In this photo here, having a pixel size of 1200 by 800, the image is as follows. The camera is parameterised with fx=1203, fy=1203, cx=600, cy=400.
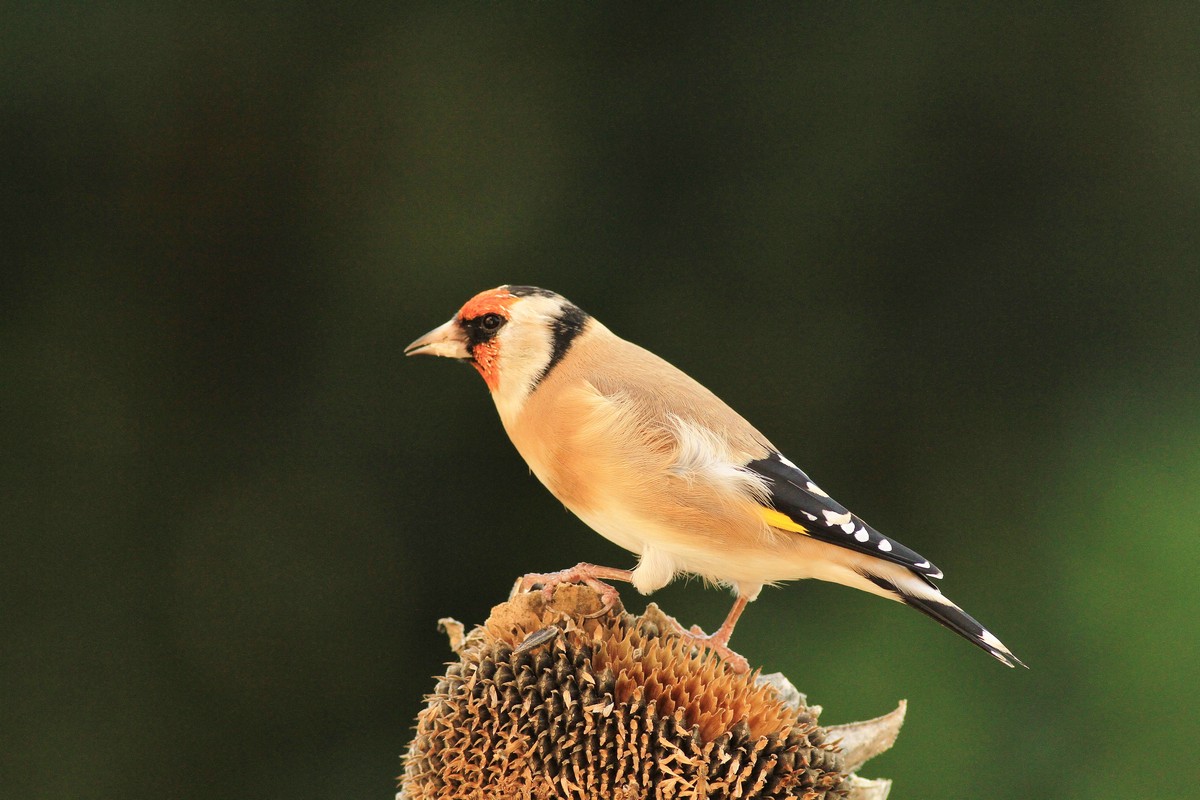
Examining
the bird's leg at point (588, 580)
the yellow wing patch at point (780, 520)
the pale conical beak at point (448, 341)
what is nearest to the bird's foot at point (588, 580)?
the bird's leg at point (588, 580)

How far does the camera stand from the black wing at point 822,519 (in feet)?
4.15

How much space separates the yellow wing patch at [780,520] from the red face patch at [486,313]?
1.11ft

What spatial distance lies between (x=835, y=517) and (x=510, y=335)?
1.36ft

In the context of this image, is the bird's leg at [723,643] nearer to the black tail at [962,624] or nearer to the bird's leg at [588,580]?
the bird's leg at [588,580]

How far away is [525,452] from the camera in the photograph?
1398 millimetres

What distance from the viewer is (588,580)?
1250mm

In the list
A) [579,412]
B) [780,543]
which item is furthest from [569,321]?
[780,543]

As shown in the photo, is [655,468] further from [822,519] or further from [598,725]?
[598,725]

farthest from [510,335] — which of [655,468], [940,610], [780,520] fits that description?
[940,610]

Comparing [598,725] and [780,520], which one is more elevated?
[780,520]

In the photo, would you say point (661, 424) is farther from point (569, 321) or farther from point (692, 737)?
point (692, 737)

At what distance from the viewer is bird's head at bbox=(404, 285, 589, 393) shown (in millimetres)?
1347

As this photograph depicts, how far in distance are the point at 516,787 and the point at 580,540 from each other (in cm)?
138

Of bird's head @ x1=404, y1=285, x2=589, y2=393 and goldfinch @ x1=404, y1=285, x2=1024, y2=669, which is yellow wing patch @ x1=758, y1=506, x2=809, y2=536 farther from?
bird's head @ x1=404, y1=285, x2=589, y2=393
